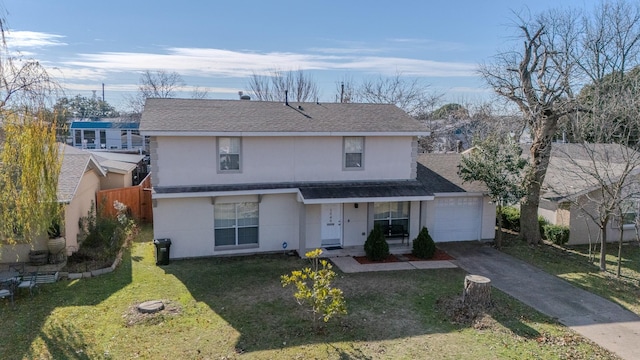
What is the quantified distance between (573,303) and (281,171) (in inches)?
416

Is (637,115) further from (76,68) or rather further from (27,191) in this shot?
(27,191)

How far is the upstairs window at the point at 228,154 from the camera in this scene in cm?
1603

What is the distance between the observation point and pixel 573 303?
12.5m

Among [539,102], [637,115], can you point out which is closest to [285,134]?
[539,102]

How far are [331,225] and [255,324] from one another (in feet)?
24.5

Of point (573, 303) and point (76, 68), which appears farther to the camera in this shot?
point (573, 303)

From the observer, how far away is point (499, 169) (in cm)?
1738

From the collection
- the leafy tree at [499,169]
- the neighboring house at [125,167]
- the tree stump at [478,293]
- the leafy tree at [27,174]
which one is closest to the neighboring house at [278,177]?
the leafy tree at [499,169]

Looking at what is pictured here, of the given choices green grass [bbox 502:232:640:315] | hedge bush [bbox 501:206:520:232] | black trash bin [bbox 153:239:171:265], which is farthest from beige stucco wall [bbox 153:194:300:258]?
hedge bush [bbox 501:206:520:232]

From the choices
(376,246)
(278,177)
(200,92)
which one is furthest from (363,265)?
(200,92)

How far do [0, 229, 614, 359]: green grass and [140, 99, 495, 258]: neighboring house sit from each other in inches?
111

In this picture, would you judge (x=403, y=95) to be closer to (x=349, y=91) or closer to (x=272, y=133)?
(x=349, y=91)

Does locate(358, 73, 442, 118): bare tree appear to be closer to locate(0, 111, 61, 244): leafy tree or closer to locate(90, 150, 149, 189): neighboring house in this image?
locate(90, 150, 149, 189): neighboring house

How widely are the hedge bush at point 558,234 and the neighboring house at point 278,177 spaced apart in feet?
15.5
